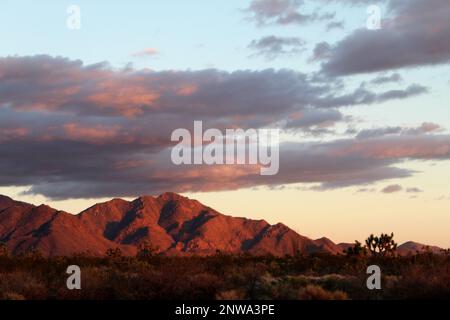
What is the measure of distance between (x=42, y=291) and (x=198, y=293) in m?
6.32

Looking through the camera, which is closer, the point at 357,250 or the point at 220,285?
the point at 220,285

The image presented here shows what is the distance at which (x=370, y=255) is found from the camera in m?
41.2

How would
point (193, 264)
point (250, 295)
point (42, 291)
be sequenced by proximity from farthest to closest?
point (193, 264) < point (42, 291) < point (250, 295)

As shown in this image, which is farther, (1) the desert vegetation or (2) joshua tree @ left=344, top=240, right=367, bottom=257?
(2) joshua tree @ left=344, top=240, right=367, bottom=257

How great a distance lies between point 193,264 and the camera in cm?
2991

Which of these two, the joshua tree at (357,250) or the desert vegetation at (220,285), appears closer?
the desert vegetation at (220,285)

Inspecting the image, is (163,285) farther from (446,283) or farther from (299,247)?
(299,247)
